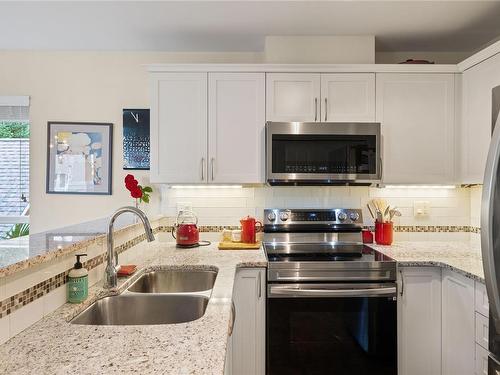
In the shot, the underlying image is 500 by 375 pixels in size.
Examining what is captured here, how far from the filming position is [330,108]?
2.45 m

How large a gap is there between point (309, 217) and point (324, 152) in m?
0.55

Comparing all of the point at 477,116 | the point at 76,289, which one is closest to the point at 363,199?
the point at 477,116

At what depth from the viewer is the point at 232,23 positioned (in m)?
2.36

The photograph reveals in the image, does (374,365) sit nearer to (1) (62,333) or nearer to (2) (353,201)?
(2) (353,201)

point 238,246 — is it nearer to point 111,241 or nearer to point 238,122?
point 238,122

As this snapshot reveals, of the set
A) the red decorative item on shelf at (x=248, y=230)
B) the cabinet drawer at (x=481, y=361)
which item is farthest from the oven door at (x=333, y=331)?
the red decorative item on shelf at (x=248, y=230)

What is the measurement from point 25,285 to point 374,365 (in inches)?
72.1

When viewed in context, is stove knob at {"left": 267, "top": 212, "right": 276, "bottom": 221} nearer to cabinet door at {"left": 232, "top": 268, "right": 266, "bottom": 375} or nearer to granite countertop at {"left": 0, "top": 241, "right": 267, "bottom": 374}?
cabinet door at {"left": 232, "top": 268, "right": 266, "bottom": 375}

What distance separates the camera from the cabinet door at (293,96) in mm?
2447

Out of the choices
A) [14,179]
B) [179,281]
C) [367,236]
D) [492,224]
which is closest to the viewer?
[492,224]

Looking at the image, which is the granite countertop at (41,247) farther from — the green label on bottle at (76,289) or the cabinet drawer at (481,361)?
the cabinet drawer at (481,361)

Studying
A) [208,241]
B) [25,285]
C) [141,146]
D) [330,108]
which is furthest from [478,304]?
[141,146]

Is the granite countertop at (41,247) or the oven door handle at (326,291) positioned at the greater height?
the granite countertop at (41,247)

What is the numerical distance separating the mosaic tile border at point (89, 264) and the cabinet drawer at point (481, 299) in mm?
994
